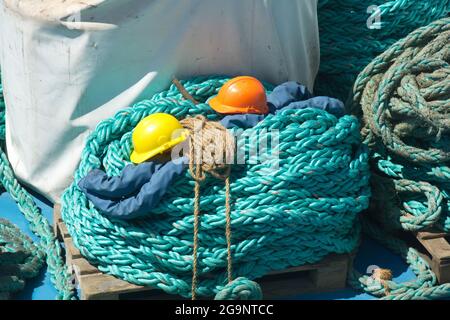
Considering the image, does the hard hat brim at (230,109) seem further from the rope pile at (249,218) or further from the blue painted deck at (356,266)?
the blue painted deck at (356,266)

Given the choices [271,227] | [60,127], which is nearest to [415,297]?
[271,227]

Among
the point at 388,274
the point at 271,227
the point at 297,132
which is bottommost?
the point at 388,274

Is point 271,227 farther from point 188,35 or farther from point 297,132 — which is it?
point 188,35

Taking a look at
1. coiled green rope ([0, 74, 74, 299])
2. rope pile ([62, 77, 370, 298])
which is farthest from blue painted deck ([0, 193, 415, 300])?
rope pile ([62, 77, 370, 298])

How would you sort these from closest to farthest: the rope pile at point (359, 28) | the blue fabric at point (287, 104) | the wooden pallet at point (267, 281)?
the wooden pallet at point (267, 281)
the blue fabric at point (287, 104)
the rope pile at point (359, 28)

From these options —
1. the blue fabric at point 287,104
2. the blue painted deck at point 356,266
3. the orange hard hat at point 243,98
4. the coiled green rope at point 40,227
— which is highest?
the orange hard hat at point 243,98

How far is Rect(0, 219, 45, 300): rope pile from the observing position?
15.0 ft

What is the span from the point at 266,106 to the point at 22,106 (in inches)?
53.6

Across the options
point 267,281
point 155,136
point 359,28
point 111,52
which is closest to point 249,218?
point 267,281

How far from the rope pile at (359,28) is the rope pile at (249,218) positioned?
82 centimetres

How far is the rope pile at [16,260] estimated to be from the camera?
4574 millimetres

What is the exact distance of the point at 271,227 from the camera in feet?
14.4

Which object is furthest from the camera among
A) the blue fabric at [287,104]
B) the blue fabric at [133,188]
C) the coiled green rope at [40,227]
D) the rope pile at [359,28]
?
the rope pile at [359,28]

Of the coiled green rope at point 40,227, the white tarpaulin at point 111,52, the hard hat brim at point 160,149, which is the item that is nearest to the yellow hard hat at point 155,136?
the hard hat brim at point 160,149
